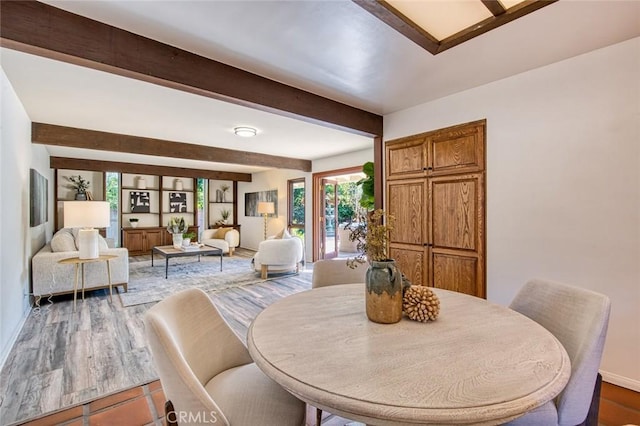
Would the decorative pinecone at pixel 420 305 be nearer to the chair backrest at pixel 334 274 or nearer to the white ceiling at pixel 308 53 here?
the chair backrest at pixel 334 274

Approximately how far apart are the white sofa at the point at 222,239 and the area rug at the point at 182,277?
18.5 inches

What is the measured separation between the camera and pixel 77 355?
93.2 inches

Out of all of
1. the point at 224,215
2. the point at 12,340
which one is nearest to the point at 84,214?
the point at 12,340

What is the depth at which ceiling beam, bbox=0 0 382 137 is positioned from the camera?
5.07 ft

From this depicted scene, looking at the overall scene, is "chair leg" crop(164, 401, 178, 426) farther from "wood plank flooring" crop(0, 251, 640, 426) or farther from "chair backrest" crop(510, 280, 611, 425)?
Result: "chair backrest" crop(510, 280, 611, 425)

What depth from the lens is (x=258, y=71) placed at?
2322 millimetres

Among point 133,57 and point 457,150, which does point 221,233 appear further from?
point 457,150

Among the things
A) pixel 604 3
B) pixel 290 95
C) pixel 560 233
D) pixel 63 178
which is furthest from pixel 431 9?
pixel 63 178

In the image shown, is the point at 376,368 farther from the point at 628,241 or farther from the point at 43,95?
the point at 43,95

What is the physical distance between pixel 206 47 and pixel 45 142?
3.34 metres

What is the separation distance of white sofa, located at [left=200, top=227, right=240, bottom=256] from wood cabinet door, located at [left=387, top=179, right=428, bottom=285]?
512 cm

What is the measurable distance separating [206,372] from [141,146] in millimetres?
4368

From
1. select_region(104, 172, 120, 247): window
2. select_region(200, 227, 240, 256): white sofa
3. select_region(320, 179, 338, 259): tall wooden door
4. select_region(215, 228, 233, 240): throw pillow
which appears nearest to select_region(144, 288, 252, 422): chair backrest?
select_region(320, 179, 338, 259): tall wooden door

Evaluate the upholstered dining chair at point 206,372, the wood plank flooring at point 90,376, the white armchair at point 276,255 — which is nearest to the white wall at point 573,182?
the wood plank flooring at point 90,376
